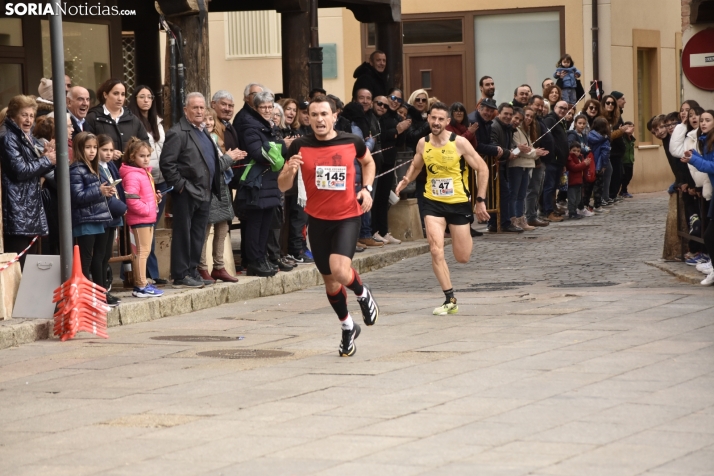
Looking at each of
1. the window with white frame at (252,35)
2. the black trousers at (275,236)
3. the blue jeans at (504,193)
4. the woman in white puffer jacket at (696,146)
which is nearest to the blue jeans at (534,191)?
the blue jeans at (504,193)

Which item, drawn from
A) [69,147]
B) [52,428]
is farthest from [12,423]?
[69,147]

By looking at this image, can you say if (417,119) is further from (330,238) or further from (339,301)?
(339,301)

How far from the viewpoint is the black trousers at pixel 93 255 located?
39.2ft

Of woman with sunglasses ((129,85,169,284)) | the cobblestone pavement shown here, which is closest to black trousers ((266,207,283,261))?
the cobblestone pavement

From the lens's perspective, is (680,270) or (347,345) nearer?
(347,345)

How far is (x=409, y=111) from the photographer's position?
19.0m

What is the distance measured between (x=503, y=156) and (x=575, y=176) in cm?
278

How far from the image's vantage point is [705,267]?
1451 centimetres

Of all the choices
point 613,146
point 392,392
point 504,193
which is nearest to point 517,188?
point 504,193

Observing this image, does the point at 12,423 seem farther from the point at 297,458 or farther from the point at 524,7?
the point at 524,7

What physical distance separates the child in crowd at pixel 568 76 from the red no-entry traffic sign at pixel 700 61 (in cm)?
1070

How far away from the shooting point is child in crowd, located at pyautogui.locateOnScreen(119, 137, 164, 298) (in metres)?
12.7

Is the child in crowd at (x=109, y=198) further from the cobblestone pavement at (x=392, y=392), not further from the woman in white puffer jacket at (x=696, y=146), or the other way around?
the woman in white puffer jacket at (x=696, y=146)

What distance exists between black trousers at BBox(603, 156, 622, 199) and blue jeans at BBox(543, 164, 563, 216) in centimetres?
398
